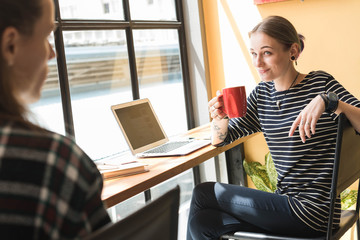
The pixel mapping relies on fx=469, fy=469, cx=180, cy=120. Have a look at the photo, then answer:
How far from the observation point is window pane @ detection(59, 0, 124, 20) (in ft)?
8.87

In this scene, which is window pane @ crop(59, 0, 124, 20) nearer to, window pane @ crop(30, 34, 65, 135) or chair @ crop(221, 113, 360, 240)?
window pane @ crop(30, 34, 65, 135)

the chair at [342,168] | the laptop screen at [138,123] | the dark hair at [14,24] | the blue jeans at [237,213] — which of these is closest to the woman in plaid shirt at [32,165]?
the dark hair at [14,24]

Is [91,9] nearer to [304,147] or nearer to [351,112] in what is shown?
[304,147]

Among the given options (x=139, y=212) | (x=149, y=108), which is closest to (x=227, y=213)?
(x=149, y=108)

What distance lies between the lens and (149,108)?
2.93 m

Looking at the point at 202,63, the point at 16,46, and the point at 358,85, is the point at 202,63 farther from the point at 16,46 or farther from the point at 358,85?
the point at 16,46

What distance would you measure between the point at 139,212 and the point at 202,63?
3.02m

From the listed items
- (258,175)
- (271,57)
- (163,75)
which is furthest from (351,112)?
(163,75)

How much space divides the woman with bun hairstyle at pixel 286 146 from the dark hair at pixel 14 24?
1314 mm

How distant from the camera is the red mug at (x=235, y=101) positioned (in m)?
2.06

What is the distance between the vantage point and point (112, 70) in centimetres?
305

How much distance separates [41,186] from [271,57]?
1.60 metres

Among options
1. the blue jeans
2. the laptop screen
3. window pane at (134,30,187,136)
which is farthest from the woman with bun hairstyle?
window pane at (134,30,187,136)

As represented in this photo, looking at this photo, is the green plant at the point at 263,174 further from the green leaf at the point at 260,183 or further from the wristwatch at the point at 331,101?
the wristwatch at the point at 331,101
